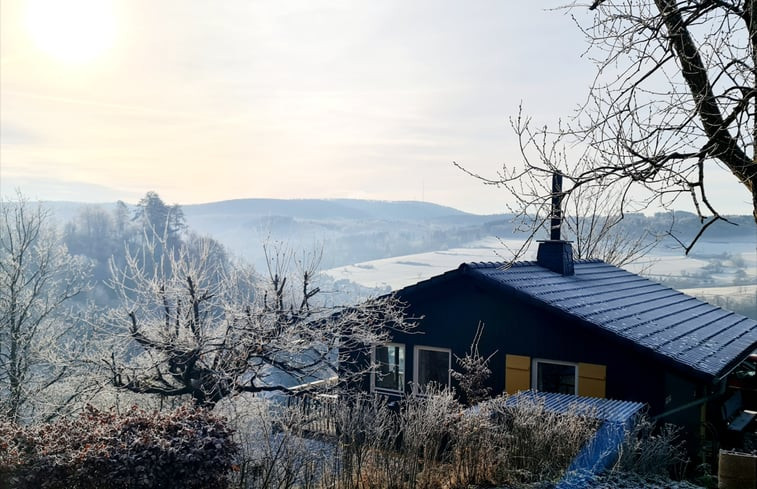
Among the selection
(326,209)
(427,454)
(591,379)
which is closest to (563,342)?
(591,379)

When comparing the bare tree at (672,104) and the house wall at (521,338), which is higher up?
the bare tree at (672,104)

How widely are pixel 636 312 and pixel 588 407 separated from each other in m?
5.66

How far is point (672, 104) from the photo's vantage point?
6.18 meters

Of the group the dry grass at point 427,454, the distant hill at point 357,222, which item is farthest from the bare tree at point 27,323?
the dry grass at point 427,454

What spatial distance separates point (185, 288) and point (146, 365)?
1859 mm

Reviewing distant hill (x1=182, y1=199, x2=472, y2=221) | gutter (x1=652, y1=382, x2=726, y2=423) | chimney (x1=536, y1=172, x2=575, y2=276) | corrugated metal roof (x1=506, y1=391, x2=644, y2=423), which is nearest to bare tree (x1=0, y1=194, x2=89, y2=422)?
chimney (x1=536, y1=172, x2=575, y2=276)

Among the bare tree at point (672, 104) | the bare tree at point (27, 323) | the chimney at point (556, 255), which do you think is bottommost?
the bare tree at point (27, 323)

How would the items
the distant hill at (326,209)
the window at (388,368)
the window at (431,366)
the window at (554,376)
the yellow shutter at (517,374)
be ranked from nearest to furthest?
the window at (554,376) < the yellow shutter at (517,374) < the window at (431,366) < the window at (388,368) < the distant hill at (326,209)

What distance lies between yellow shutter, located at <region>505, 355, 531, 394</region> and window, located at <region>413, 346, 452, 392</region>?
1253mm

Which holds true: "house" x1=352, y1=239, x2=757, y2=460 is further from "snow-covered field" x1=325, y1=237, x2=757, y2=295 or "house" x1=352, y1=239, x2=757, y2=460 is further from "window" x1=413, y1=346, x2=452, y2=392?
"snow-covered field" x1=325, y1=237, x2=757, y2=295

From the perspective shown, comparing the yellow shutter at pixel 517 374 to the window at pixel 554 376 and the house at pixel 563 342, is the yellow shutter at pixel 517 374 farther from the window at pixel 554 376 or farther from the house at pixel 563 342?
the window at pixel 554 376

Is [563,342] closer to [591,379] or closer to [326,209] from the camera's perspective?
[591,379]

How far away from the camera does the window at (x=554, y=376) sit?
35.3 feet

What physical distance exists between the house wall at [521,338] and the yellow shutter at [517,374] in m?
0.13
